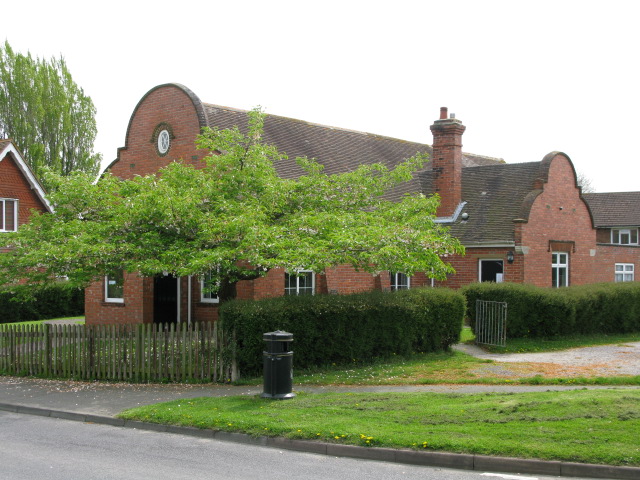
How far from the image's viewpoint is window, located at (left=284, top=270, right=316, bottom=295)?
21.6 m

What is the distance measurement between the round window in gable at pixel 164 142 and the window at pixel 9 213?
1519 cm

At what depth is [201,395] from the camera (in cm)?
1316

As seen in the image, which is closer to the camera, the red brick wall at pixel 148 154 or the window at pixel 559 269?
the red brick wall at pixel 148 154

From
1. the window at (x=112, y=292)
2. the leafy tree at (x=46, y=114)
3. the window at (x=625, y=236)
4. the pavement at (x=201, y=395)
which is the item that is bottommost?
the pavement at (x=201, y=395)

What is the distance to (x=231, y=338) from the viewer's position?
47.2 ft

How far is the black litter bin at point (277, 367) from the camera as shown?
39.5 feet

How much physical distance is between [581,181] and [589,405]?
80.9 metres

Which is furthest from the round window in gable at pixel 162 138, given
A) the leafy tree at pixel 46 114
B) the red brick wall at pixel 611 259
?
the leafy tree at pixel 46 114

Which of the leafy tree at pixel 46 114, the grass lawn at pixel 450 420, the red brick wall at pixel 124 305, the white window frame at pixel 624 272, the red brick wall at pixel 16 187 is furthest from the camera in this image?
the leafy tree at pixel 46 114

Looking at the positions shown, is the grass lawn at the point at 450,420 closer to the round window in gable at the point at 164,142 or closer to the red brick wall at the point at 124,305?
the red brick wall at the point at 124,305

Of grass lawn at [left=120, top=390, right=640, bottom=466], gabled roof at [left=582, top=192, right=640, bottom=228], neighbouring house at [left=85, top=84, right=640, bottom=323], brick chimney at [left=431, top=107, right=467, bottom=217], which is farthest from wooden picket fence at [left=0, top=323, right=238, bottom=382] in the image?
gabled roof at [left=582, top=192, right=640, bottom=228]

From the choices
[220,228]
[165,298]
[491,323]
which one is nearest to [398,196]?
[491,323]

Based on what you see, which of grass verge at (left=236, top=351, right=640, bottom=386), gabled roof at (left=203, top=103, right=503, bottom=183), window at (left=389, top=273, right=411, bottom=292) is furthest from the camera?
window at (left=389, top=273, right=411, bottom=292)

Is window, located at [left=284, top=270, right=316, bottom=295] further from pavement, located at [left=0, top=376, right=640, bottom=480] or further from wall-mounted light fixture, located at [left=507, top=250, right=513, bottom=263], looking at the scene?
pavement, located at [left=0, top=376, right=640, bottom=480]
